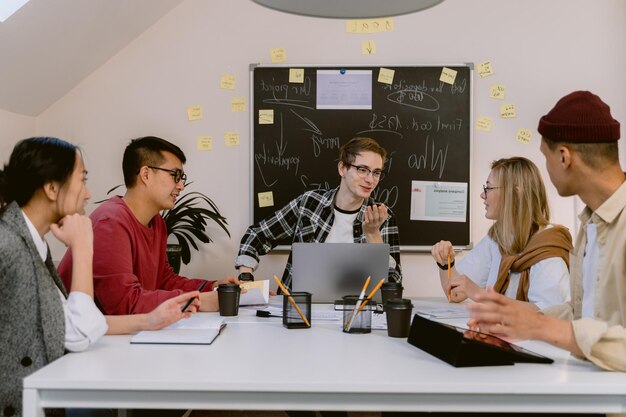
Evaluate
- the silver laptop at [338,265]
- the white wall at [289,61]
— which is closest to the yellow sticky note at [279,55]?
the white wall at [289,61]

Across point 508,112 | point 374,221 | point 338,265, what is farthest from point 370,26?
point 338,265

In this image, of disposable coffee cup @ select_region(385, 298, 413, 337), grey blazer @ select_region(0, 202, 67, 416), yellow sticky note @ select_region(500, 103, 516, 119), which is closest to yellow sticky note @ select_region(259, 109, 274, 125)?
yellow sticky note @ select_region(500, 103, 516, 119)

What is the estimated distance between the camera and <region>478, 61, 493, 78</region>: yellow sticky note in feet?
11.3

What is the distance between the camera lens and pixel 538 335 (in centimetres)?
123

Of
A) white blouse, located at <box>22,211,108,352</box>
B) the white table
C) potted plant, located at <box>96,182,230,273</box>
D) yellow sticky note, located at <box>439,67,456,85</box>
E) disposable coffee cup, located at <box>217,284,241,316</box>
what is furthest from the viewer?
yellow sticky note, located at <box>439,67,456,85</box>

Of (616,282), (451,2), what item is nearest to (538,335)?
(616,282)

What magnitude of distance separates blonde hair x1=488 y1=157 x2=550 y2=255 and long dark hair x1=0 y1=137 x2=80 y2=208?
1.65 meters

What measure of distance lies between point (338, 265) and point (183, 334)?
2.42 feet

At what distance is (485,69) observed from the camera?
11.3 ft

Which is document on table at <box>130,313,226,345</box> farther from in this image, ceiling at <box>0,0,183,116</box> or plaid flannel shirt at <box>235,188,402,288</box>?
ceiling at <box>0,0,183,116</box>

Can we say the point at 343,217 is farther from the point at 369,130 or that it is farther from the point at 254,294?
the point at 254,294

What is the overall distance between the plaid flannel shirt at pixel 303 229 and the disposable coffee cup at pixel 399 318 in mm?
1235

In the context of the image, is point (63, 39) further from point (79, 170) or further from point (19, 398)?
point (19, 398)

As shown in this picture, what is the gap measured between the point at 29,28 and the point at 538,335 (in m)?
2.57
